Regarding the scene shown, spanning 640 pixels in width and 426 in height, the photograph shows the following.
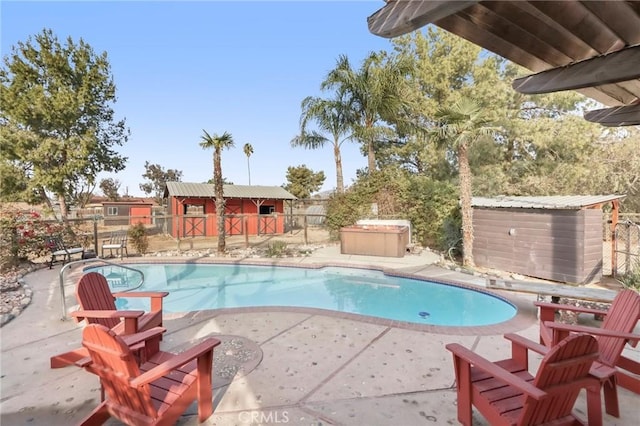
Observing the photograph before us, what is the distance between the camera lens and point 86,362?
2.34 m

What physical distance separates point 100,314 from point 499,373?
3.29m

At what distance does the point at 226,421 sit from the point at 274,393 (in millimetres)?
460

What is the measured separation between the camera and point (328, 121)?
14.4 m

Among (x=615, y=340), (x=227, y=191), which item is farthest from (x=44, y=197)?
(x=615, y=340)

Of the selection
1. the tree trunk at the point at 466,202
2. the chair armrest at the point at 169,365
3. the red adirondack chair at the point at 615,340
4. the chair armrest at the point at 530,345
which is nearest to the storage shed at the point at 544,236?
the tree trunk at the point at 466,202

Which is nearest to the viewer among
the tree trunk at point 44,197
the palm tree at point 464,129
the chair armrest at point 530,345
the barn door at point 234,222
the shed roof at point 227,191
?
the chair armrest at point 530,345

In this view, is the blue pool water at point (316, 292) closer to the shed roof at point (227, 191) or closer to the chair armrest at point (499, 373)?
the chair armrest at point (499, 373)

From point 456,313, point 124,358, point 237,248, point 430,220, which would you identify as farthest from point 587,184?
point 124,358

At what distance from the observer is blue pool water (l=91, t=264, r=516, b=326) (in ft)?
19.4

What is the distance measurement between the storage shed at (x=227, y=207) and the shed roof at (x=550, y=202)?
402 inches

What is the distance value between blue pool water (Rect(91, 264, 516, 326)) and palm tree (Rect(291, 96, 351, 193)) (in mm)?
6293

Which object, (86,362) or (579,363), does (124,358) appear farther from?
(579,363)

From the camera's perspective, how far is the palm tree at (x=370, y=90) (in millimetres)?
13500

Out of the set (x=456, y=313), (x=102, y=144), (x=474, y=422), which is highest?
(x=102, y=144)
